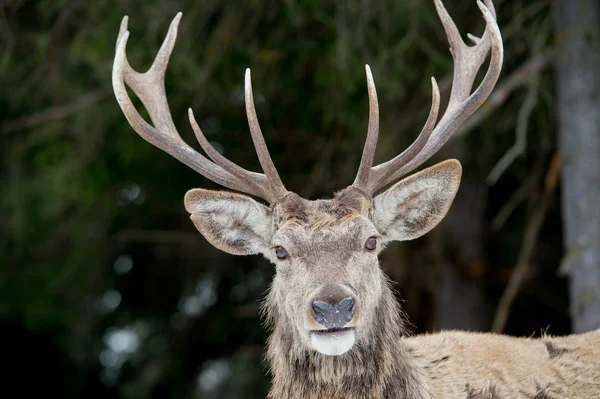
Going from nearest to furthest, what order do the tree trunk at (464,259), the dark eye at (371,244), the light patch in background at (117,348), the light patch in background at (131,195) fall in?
1. the dark eye at (371,244)
2. the tree trunk at (464,259)
3. the light patch in background at (131,195)
4. the light patch in background at (117,348)

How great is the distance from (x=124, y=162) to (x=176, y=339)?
4407mm

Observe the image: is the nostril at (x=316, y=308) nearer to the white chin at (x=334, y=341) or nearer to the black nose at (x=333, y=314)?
the black nose at (x=333, y=314)

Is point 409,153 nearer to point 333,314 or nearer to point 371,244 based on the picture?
point 371,244

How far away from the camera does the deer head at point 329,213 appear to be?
496 centimetres

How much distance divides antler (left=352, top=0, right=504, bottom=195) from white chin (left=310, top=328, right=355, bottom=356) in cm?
104

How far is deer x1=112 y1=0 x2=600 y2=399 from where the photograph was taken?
511 centimetres

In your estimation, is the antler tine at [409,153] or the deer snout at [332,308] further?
the antler tine at [409,153]

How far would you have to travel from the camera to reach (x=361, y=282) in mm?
5137

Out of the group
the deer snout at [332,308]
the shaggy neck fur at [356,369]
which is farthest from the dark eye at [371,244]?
the deer snout at [332,308]

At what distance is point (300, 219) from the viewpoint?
5.32 metres

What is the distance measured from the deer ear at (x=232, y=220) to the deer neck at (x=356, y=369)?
0.60 meters

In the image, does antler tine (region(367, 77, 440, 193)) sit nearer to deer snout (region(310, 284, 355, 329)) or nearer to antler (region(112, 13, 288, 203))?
antler (region(112, 13, 288, 203))

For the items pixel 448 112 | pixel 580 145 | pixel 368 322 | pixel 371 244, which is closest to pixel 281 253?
pixel 371 244

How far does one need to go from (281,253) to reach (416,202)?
914 mm
